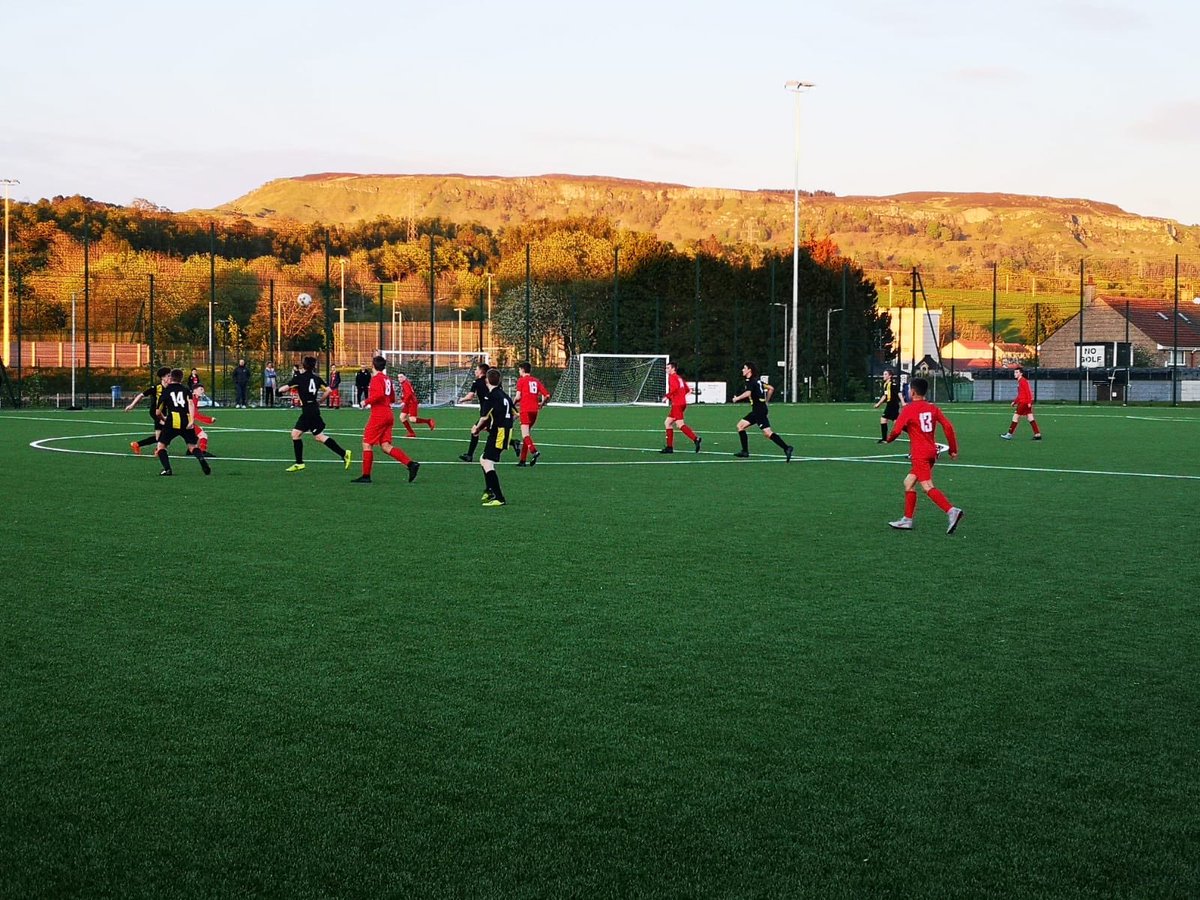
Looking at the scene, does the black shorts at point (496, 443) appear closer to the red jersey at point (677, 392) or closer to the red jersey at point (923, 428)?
the red jersey at point (923, 428)

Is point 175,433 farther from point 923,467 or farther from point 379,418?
point 923,467

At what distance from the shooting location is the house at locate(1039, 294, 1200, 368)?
90.5 m

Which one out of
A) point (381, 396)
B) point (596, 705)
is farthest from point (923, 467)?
point (381, 396)

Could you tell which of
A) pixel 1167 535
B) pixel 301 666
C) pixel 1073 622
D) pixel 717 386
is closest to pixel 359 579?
pixel 301 666

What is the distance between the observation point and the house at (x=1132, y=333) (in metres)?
90.5

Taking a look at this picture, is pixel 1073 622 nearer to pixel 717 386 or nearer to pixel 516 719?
pixel 516 719

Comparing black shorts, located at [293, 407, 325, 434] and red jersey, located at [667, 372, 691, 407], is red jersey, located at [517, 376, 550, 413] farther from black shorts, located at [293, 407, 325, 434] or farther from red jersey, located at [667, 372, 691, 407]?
red jersey, located at [667, 372, 691, 407]

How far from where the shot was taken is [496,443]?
52.5 ft

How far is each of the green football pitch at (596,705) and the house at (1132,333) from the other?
7973 cm

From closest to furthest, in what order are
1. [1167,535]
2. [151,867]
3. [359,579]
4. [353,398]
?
1. [151,867]
2. [359,579]
3. [1167,535]
4. [353,398]

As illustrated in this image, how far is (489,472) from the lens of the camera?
618 inches

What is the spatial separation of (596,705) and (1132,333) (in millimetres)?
96802

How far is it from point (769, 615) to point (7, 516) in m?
9.41

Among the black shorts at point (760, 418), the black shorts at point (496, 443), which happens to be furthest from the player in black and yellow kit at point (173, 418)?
the black shorts at point (760, 418)
